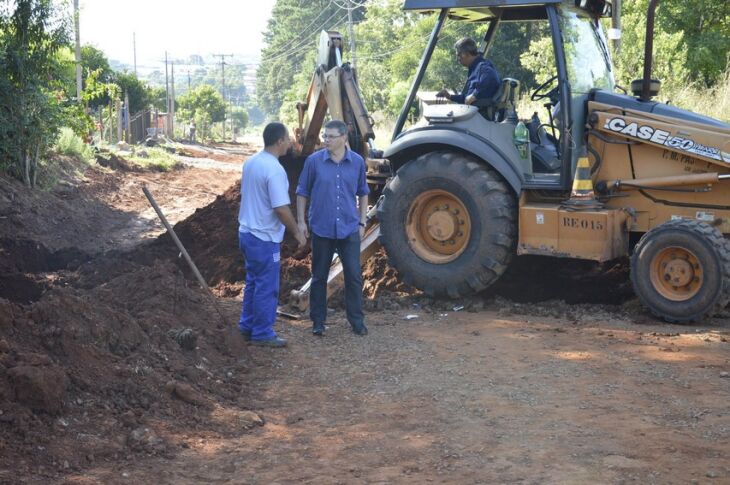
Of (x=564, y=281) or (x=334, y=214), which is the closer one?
(x=334, y=214)

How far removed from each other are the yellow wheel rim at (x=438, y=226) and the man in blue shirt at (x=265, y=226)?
1852mm

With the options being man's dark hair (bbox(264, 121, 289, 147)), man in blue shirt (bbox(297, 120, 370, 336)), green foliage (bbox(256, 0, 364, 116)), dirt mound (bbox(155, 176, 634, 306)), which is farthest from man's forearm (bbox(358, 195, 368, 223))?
green foliage (bbox(256, 0, 364, 116))

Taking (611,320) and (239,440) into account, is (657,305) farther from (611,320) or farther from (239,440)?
(239,440)

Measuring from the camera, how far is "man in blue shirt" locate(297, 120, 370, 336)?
7.92m

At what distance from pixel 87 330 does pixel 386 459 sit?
2379 mm

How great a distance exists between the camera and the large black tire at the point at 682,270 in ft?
25.4

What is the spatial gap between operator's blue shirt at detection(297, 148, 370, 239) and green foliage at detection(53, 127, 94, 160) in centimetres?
1298

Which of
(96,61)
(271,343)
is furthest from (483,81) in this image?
(96,61)

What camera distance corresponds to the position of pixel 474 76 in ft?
29.4

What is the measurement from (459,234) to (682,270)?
2149 millimetres

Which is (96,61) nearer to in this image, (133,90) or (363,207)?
(133,90)

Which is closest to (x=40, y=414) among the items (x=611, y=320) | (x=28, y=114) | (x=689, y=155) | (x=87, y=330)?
(x=87, y=330)

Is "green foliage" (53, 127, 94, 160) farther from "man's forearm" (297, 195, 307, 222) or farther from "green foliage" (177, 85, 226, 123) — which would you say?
"green foliage" (177, 85, 226, 123)

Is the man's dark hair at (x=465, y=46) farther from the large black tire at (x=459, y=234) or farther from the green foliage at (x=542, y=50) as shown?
the large black tire at (x=459, y=234)
